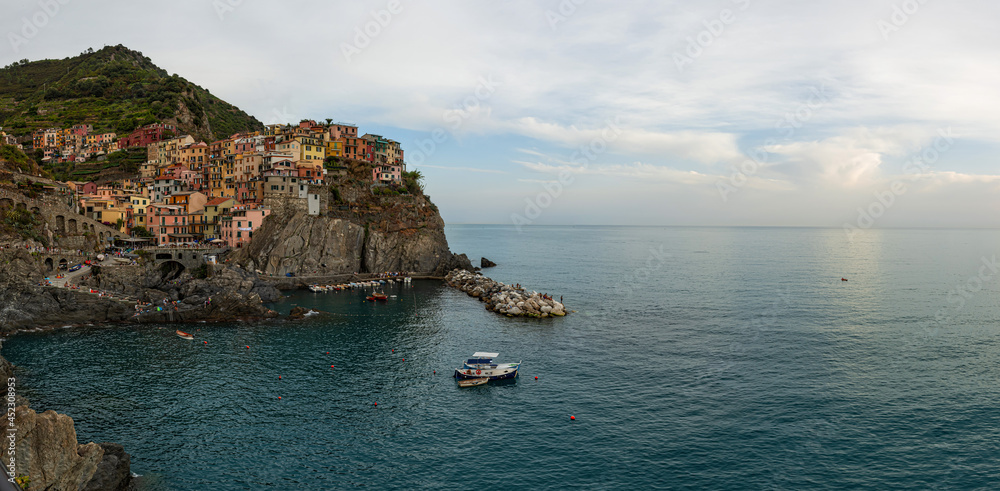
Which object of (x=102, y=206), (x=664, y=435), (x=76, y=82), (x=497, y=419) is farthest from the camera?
(x=76, y=82)

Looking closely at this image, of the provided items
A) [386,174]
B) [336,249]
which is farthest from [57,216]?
[386,174]

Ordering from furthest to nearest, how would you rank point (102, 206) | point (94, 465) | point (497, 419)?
point (102, 206) → point (497, 419) → point (94, 465)

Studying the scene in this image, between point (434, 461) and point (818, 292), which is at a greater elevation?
point (818, 292)

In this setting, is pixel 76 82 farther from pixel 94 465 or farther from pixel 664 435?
pixel 664 435

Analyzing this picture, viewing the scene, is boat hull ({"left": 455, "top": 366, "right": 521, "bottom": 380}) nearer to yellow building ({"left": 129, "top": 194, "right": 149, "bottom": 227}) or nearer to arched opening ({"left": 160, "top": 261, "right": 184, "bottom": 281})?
arched opening ({"left": 160, "top": 261, "right": 184, "bottom": 281})

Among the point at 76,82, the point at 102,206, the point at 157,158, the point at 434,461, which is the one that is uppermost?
the point at 76,82

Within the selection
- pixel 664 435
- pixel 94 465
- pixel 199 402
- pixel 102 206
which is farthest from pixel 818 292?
pixel 102 206

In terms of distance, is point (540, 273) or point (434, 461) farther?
point (540, 273)

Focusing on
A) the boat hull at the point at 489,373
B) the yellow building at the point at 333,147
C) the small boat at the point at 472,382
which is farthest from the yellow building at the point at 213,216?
the small boat at the point at 472,382
